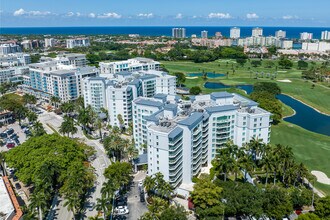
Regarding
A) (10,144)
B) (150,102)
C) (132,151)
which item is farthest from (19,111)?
(132,151)

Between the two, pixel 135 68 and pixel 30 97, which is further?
pixel 135 68

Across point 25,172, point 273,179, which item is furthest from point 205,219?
point 25,172

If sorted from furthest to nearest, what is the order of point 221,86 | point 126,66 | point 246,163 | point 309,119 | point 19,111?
1. point 221,86
2. point 126,66
3. point 309,119
4. point 19,111
5. point 246,163

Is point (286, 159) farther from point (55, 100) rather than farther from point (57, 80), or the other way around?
point (57, 80)

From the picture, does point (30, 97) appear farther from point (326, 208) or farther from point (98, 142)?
point (326, 208)

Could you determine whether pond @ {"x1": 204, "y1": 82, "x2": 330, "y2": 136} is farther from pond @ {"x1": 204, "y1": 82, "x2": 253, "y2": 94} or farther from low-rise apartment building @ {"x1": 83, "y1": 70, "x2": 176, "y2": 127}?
low-rise apartment building @ {"x1": 83, "y1": 70, "x2": 176, "y2": 127}
